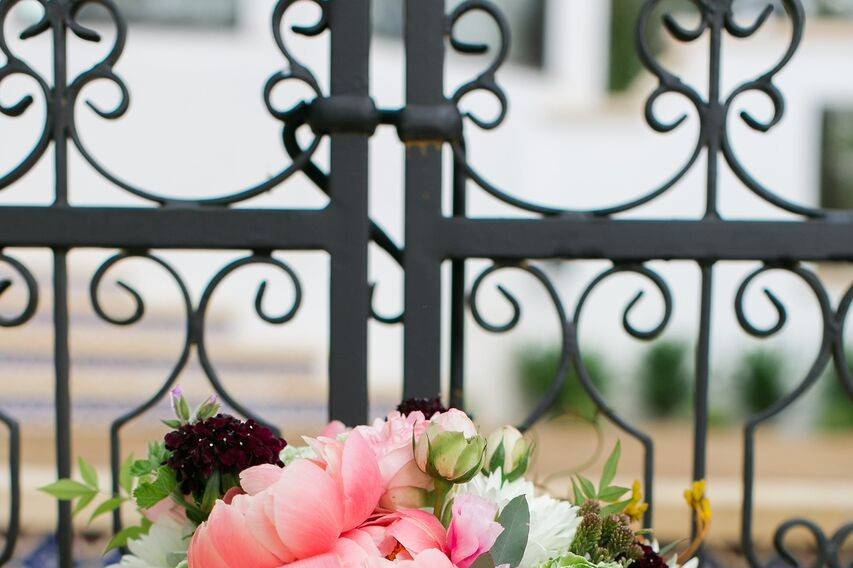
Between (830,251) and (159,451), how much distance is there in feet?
2.74

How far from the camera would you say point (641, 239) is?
1.06 metres

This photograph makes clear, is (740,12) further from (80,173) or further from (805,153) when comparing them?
(80,173)

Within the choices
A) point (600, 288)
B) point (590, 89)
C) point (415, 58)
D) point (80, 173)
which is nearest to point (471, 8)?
point (415, 58)

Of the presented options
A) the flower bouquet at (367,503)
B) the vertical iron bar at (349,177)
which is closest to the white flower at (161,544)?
the flower bouquet at (367,503)

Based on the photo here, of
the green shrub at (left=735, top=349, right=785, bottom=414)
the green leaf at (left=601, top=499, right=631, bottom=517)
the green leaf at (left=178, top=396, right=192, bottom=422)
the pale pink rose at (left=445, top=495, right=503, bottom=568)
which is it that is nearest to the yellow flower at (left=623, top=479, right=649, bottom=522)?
the green leaf at (left=601, top=499, right=631, bottom=517)

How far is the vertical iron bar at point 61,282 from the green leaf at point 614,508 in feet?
2.17

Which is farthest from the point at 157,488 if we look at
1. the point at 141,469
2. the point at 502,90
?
the point at 502,90

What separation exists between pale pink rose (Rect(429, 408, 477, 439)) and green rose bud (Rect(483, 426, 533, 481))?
0.43 ft

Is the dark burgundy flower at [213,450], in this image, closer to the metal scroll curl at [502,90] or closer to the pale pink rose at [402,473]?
the pale pink rose at [402,473]

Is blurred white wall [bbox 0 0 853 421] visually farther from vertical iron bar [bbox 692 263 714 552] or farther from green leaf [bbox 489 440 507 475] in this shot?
green leaf [bbox 489 440 507 475]

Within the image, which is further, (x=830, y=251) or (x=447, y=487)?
(x=830, y=251)

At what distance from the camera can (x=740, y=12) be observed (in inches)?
215

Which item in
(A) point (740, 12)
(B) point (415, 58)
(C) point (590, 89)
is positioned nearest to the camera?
(B) point (415, 58)

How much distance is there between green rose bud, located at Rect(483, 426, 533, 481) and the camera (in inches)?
31.0
